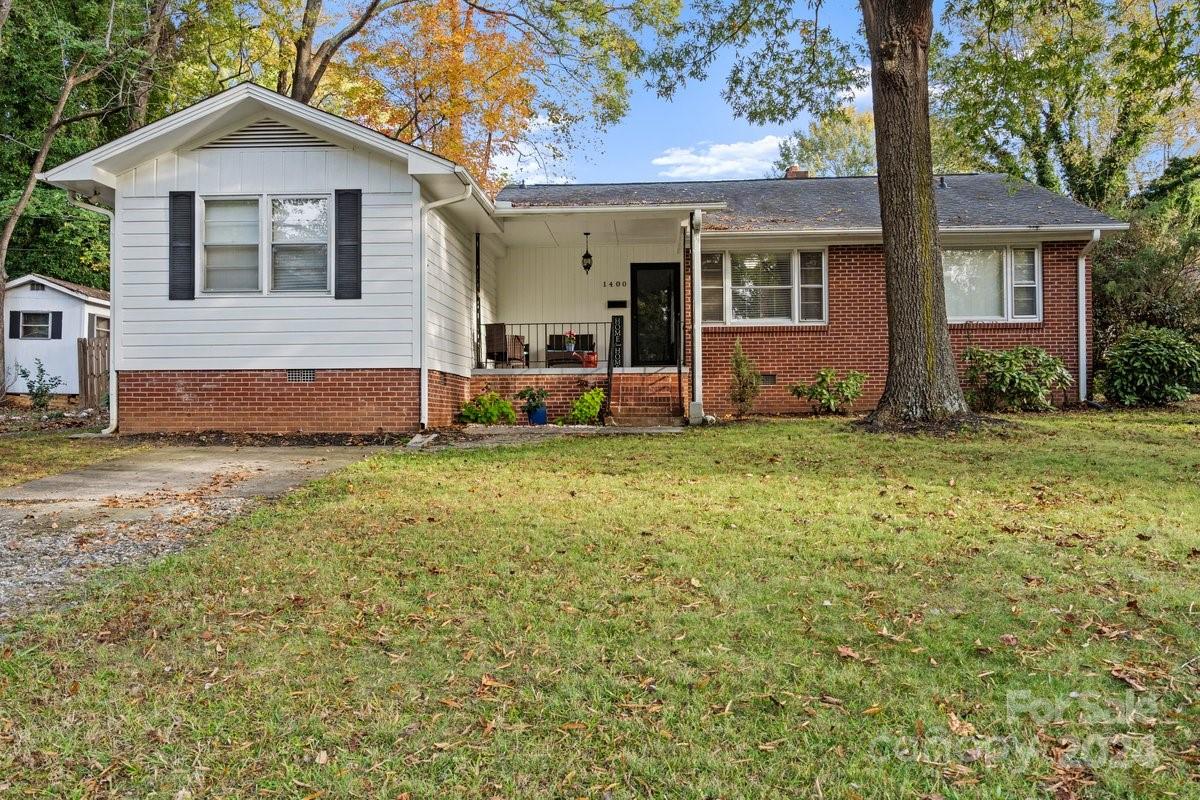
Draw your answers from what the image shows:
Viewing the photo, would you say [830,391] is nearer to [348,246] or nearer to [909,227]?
[909,227]

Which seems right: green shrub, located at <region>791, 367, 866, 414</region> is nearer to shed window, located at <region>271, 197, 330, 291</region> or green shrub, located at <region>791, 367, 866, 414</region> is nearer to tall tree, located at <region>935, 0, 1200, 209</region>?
tall tree, located at <region>935, 0, 1200, 209</region>

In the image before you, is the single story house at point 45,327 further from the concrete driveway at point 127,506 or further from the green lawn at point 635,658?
the green lawn at point 635,658

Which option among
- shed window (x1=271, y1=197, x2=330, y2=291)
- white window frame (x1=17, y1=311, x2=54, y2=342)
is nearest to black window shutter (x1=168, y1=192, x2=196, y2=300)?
shed window (x1=271, y1=197, x2=330, y2=291)

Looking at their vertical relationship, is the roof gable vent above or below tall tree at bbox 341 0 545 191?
below

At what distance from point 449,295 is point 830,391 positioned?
5995mm

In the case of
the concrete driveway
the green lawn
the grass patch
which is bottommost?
the green lawn

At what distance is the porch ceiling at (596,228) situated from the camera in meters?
11.7

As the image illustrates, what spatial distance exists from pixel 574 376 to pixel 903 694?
9.76 meters

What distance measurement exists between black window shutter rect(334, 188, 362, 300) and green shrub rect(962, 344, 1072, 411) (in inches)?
359

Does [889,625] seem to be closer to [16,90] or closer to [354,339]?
[354,339]

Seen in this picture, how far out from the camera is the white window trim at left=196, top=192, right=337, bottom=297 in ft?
32.7

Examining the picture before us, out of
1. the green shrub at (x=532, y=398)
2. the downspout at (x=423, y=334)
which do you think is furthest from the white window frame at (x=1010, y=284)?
the downspout at (x=423, y=334)

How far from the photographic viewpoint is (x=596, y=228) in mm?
12867

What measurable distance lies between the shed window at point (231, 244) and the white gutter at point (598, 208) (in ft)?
10.8
